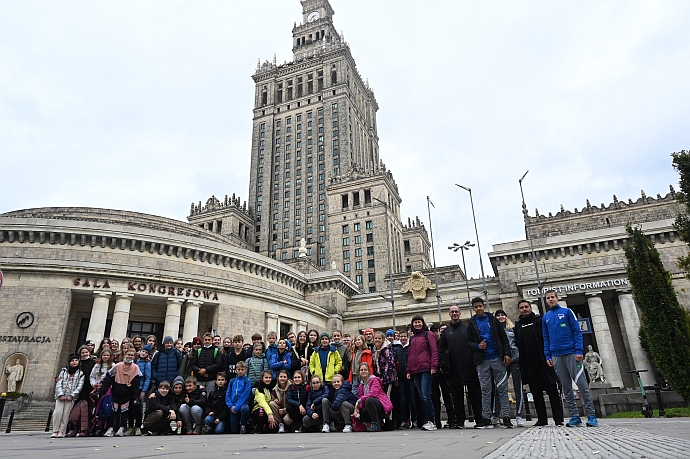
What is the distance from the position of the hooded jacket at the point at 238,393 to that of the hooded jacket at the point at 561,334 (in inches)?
281

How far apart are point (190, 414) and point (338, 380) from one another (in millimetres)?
4267

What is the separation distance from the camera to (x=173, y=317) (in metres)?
32.2

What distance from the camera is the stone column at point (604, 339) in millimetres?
30578

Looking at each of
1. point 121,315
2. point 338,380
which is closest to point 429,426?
point 338,380

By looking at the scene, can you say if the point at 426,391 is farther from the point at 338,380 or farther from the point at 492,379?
the point at 338,380

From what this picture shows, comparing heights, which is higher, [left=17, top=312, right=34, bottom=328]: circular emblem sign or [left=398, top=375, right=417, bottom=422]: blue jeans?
[left=17, top=312, right=34, bottom=328]: circular emblem sign

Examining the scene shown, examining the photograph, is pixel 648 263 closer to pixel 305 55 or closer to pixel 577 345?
pixel 577 345

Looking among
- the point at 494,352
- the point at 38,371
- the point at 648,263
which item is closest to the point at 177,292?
the point at 38,371

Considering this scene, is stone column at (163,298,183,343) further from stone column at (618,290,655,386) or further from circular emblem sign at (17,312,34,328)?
stone column at (618,290,655,386)

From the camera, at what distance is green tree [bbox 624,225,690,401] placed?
18.9 meters

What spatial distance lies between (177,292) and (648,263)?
30.4 metres

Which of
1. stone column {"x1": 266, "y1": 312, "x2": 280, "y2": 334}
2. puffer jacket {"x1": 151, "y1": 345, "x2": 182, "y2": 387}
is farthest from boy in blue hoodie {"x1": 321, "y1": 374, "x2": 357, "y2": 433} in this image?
stone column {"x1": 266, "y1": 312, "x2": 280, "y2": 334}

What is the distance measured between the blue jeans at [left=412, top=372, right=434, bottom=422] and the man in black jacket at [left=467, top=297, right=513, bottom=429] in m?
1.05

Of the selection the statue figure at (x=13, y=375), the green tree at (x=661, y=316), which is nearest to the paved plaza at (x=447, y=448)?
the green tree at (x=661, y=316)
